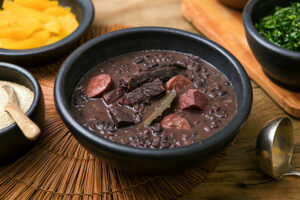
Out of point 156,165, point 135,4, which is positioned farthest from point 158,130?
point 135,4

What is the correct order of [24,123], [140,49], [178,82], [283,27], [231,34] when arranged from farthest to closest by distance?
[231,34] → [283,27] → [140,49] → [178,82] → [24,123]

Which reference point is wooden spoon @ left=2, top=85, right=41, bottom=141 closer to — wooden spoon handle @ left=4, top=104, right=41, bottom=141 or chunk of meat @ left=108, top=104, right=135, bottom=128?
wooden spoon handle @ left=4, top=104, right=41, bottom=141

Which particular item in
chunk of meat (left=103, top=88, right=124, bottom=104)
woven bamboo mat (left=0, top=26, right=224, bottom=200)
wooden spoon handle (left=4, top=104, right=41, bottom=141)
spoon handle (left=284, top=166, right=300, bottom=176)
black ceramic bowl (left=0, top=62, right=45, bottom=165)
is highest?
wooden spoon handle (left=4, top=104, right=41, bottom=141)

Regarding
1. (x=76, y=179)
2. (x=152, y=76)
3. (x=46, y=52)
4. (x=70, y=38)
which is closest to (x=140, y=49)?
(x=152, y=76)

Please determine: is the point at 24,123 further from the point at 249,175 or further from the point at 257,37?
the point at 257,37

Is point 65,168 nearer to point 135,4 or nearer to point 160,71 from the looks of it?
point 160,71

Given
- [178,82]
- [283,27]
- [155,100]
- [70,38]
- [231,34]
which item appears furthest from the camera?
[231,34]

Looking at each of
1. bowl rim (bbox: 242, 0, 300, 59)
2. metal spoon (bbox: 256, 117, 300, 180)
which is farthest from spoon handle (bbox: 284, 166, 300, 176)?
bowl rim (bbox: 242, 0, 300, 59)

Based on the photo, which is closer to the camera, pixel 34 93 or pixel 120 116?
pixel 120 116

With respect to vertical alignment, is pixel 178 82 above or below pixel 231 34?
above
